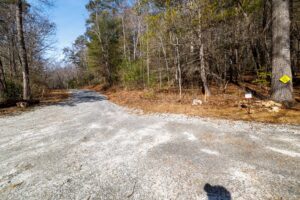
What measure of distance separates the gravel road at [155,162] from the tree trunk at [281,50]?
2000 millimetres

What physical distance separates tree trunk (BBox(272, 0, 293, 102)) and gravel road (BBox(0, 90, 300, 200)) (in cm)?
200

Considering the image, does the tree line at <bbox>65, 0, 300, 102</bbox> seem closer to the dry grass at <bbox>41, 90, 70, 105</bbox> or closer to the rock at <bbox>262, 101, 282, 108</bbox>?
the rock at <bbox>262, 101, 282, 108</bbox>

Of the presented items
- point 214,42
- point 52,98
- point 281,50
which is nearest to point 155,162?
point 281,50

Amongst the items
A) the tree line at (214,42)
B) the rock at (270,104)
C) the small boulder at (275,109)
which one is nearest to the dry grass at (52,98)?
the tree line at (214,42)

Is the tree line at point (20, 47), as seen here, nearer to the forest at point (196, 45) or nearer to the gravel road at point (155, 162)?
the forest at point (196, 45)

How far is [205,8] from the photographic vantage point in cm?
735

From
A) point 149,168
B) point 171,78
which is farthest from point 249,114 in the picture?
point 171,78

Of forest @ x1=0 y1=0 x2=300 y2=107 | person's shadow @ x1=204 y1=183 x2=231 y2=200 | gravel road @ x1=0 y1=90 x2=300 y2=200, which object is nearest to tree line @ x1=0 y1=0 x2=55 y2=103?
forest @ x1=0 y1=0 x2=300 y2=107

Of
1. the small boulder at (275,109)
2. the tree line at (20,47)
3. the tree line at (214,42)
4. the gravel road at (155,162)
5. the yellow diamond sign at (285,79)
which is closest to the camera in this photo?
the gravel road at (155,162)

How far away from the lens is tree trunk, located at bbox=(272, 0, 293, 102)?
5418mm

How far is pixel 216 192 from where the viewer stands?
199cm

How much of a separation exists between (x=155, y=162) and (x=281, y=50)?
5.77 m

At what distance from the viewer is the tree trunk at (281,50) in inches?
213

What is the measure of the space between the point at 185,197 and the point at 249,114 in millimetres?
4152
